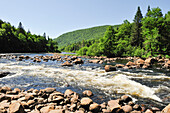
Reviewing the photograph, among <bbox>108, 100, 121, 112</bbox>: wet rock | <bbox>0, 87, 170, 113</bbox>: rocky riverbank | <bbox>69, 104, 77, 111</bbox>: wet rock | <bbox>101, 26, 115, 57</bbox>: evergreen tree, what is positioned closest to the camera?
<bbox>0, 87, 170, 113</bbox>: rocky riverbank

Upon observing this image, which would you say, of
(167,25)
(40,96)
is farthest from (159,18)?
(40,96)

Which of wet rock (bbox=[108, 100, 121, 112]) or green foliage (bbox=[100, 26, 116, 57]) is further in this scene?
green foliage (bbox=[100, 26, 116, 57])

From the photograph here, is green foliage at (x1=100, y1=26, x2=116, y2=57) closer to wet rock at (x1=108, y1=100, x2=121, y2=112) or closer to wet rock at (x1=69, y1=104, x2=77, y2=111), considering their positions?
wet rock at (x1=108, y1=100, x2=121, y2=112)

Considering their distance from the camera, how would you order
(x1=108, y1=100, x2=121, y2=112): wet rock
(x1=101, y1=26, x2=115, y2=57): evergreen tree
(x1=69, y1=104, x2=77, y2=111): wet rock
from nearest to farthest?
(x1=108, y1=100, x2=121, y2=112): wet rock < (x1=69, y1=104, x2=77, y2=111): wet rock < (x1=101, y1=26, x2=115, y2=57): evergreen tree

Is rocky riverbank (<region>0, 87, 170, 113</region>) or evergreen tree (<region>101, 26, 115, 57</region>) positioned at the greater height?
evergreen tree (<region>101, 26, 115, 57</region>)

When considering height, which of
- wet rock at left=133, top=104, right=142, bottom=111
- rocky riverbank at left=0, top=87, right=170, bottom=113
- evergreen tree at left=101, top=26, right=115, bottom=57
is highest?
evergreen tree at left=101, top=26, right=115, bottom=57

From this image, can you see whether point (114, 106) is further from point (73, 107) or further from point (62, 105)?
point (62, 105)

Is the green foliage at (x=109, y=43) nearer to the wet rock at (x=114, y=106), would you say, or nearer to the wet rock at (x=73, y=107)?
the wet rock at (x=114, y=106)

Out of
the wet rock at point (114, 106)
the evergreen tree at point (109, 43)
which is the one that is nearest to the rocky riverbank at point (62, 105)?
the wet rock at point (114, 106)

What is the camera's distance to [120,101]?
638cm

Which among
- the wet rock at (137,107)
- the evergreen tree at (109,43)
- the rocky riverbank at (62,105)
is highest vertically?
the evergreen tree at (109,43)

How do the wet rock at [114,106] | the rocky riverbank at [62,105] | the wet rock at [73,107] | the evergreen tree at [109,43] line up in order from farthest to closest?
the evergreen tree at [109,43] → the wet rock at [73,107] → the wet rock at [114,106] → the rocky riverbank at [62,105]

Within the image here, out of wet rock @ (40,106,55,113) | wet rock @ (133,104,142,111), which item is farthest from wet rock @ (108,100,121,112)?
wet rock @ (40,106,55,113)

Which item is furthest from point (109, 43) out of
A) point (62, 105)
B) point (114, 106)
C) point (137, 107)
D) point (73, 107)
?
point (73, 107)
